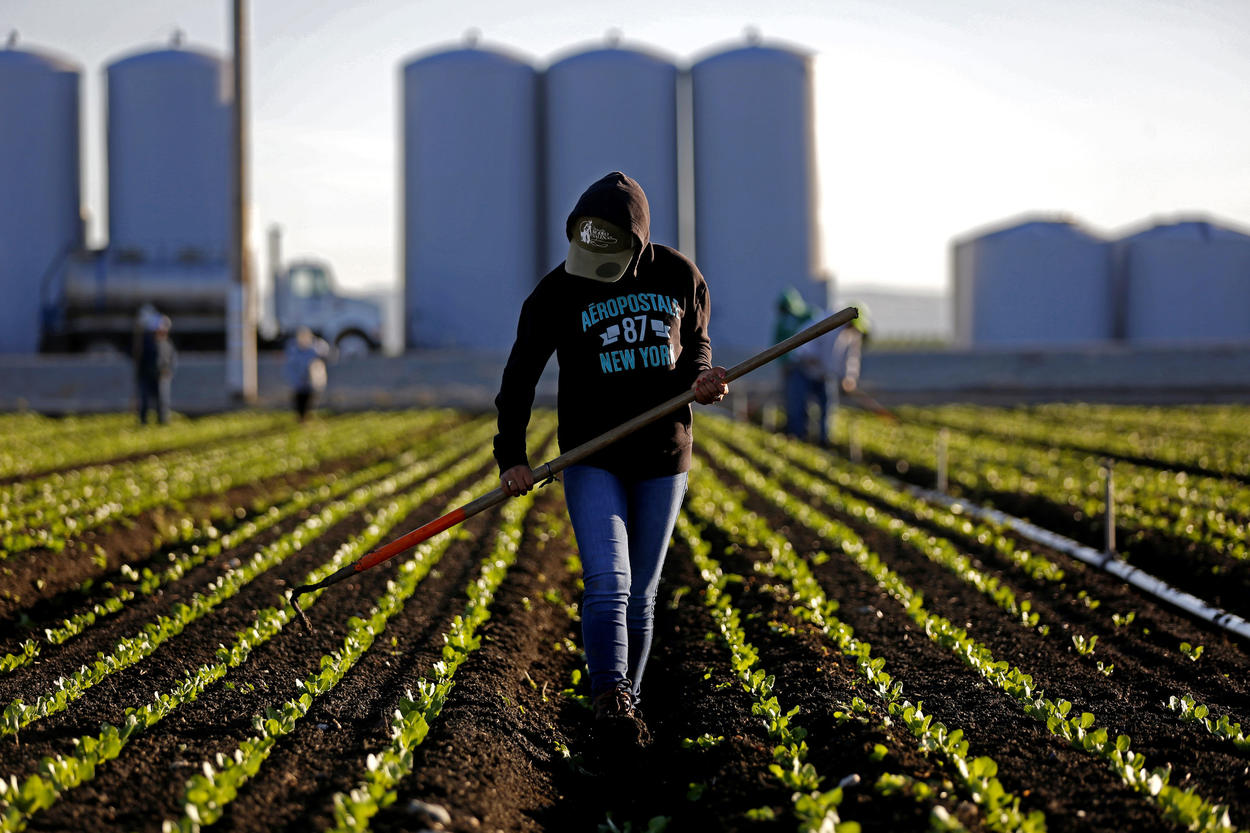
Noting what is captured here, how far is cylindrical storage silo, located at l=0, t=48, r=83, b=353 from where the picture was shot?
Answer: 2934 cm

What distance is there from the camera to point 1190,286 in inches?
1303

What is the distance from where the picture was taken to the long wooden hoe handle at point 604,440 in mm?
3834

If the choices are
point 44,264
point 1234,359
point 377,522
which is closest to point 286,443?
point 377,522

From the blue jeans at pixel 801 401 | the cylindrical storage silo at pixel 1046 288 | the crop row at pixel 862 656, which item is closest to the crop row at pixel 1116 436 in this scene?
the blue jeans at pixel 801 401

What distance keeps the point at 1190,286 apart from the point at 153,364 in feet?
91.6

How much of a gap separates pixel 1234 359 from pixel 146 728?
2912 cm

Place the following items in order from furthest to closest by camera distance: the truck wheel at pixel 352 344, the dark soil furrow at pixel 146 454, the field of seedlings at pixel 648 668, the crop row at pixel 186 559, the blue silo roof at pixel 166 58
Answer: the truck wheel at pixel 352 344
the blue silo roof at pixel 166 58
the dark soil furrow at pixel 146 454
the crop row at pixel 186 559
the field of seedlings at pixel 648 668

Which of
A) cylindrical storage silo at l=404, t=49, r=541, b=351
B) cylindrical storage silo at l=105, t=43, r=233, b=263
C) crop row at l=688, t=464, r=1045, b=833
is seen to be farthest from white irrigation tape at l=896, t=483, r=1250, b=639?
cylindrical storage silo at l=105, t=43, r=233, b=263

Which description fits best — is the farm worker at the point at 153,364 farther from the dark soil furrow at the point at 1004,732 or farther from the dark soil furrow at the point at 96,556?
the dark soil furrow at the point at 1004,732

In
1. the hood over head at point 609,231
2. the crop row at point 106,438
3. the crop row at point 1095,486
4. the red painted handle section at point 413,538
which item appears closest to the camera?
the hood over head at point 609,231

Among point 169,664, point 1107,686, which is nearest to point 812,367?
point 1107,686

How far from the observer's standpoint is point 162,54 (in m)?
30.0

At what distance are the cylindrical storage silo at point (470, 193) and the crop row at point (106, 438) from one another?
830cm

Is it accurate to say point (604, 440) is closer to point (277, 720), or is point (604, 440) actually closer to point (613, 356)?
point (613, 356)
